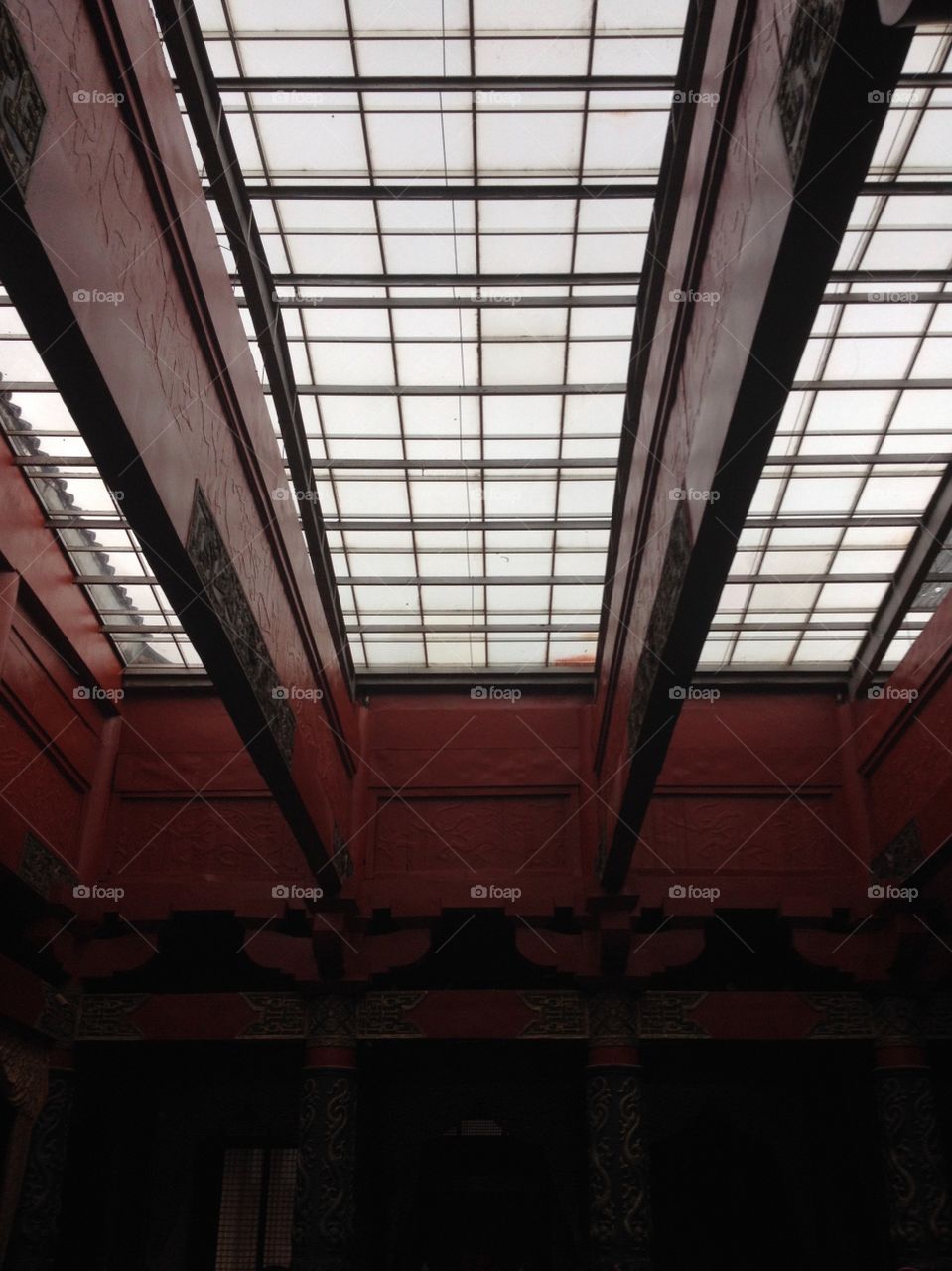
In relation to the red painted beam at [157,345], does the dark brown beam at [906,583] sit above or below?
above

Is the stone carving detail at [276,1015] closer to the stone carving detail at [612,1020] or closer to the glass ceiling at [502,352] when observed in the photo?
the stone carving detail at [612,1020]

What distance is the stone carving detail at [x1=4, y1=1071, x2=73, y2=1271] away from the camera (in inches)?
298

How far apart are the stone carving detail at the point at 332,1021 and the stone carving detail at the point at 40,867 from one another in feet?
6.70

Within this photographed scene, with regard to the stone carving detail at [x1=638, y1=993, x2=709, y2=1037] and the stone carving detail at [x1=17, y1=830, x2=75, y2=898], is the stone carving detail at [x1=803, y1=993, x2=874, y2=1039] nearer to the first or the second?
the stone carving detail at [x1=638, y1=993, x2=709, y2=1037]

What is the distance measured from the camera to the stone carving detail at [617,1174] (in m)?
7.55

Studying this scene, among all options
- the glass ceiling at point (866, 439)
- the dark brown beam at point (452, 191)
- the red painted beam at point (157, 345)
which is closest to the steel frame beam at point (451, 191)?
the dark brown beam at point (452, 191)

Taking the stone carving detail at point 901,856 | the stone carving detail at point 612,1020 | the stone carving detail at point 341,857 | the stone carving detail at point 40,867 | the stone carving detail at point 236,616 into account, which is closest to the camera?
the stone carving detail at point 236,616

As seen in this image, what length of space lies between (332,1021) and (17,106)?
6821 millimetres

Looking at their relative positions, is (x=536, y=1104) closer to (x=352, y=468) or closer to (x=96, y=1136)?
(x=96, y=1136)

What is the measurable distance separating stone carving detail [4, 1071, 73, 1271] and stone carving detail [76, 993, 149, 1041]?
0.36m

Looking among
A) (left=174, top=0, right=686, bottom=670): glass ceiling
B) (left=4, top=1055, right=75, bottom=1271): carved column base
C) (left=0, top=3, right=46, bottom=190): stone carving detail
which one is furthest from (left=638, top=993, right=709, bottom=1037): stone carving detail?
(left=0, top=3, right=46, bottom=190): stone carving detail

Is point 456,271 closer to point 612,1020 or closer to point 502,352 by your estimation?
point 502,352

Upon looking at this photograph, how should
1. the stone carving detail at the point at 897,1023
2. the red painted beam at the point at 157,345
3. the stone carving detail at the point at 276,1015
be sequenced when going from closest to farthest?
Result: the red painted beam at the point at 157,345 < the stone carving detail at the point at 897,1023 < the stone carving detail at the point at 276,1015

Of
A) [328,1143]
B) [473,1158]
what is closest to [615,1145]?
[328,1143]
